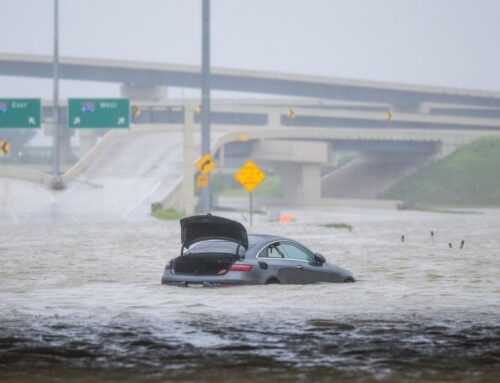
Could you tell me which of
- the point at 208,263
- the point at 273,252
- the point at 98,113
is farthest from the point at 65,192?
the point at 208,263

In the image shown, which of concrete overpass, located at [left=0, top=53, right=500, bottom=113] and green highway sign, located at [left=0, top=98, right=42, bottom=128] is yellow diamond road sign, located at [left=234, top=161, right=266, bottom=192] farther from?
concrete overpass, located at [left=0, top=53, right=500, bottom=113]

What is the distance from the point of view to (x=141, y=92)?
138m

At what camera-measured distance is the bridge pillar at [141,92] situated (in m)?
137

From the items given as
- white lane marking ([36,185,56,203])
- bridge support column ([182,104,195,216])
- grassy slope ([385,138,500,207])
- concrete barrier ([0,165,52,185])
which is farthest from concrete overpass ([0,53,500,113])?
bridge support column ([182,104,195,216])

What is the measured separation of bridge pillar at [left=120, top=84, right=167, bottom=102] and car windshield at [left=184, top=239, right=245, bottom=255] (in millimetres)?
117864

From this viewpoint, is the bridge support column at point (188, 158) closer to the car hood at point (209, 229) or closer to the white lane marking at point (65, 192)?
the white lane marking at point (65, 192)

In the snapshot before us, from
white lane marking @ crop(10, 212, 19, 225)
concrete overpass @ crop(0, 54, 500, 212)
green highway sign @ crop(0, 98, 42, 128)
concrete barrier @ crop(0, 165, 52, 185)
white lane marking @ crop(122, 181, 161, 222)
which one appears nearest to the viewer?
white lane marking @ crop(10, 212, 19, 225)

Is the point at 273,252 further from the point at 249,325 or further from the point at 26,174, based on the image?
the point at 26,174

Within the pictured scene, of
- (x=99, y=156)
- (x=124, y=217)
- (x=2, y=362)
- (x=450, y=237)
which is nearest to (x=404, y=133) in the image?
(x=99, y=156)

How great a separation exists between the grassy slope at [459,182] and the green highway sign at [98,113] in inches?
1486

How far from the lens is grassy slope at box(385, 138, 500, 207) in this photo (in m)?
101

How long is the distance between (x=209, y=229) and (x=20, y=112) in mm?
51525

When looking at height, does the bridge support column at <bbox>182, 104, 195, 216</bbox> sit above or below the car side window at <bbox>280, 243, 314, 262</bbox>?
above

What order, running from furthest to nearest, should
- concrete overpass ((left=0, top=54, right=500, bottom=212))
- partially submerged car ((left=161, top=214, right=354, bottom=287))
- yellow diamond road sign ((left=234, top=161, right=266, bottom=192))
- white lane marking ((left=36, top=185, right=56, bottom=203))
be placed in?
concrete overpass ((left=0, top=54, right=500, bottom=212)), white lane marking ((left=36, top=185, right=56, bottom=203)), yellow diamond road sign ((left=234, top=161, right=266, bottom=192)), partially submerged car ((left=161, top=214, right=354, bottom=287))
